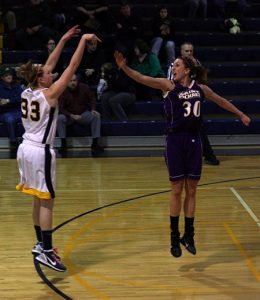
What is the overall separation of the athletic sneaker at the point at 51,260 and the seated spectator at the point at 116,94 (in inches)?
271

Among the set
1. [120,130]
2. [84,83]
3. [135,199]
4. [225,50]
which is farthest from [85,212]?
[225,50]

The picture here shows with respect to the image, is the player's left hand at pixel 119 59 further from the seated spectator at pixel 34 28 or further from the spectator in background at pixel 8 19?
the spectator in background at pixel 8 19

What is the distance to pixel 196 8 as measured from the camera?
53.1ft

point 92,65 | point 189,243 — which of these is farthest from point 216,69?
point 189,243

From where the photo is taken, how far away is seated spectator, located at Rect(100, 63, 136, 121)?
1318 centimetres

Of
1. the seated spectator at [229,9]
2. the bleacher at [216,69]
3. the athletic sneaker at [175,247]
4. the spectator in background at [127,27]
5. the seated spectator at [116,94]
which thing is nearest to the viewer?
the athletic sneaker at [175,247]

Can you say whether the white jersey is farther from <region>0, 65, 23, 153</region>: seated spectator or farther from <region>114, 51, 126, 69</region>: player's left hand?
<region>0, 65, 23, 153</region>: seated spectator

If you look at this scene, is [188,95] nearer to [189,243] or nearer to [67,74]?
[67,74]

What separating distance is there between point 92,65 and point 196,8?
3.54 m

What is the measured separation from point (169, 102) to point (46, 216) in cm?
156

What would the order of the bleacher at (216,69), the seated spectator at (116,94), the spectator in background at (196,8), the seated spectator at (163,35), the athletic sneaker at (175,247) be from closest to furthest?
the athletic sneaker at (175,247) < the bleacher at (216,69) < the seated spectator at (116,94) < the seated spectator at (163,35) < the spectator in background at (196,8)

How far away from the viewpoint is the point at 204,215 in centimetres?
877

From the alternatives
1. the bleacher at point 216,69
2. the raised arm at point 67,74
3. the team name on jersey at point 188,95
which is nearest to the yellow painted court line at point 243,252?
the team name on jersey at point 188,95

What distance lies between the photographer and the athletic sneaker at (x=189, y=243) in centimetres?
691
